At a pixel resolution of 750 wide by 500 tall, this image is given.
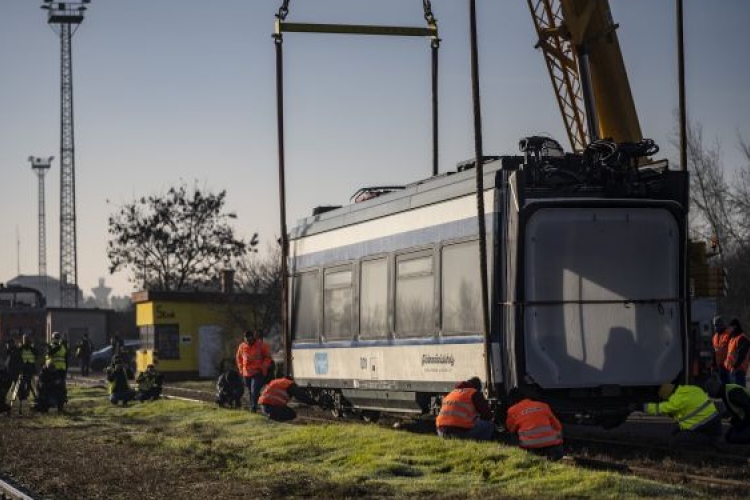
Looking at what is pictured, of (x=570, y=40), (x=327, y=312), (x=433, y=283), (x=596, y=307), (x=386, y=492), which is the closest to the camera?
(x=386, y=492)

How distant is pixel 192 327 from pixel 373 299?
25.8 m

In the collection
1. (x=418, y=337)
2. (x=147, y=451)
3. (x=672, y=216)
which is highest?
(x=672, y=216)

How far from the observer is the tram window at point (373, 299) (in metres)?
18.9

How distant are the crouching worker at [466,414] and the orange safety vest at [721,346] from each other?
7019mm

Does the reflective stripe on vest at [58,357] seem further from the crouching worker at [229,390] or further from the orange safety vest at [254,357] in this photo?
the orange safety vest at [254,357]

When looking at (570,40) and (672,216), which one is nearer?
(672,216)

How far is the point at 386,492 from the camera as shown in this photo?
12.6 metres

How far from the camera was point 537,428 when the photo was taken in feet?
47.3

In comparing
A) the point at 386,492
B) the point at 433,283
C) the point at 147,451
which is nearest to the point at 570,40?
the point at 433,283

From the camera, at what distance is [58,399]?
2864 centimetres

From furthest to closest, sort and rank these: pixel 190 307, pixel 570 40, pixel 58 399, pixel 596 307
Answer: pixel 190 307 → pixel 58 399 → pixel 570 40 → pixel 596 307

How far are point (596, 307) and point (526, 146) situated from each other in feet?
6.81

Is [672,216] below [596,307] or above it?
above

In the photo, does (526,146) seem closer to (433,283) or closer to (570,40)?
(433,283)
